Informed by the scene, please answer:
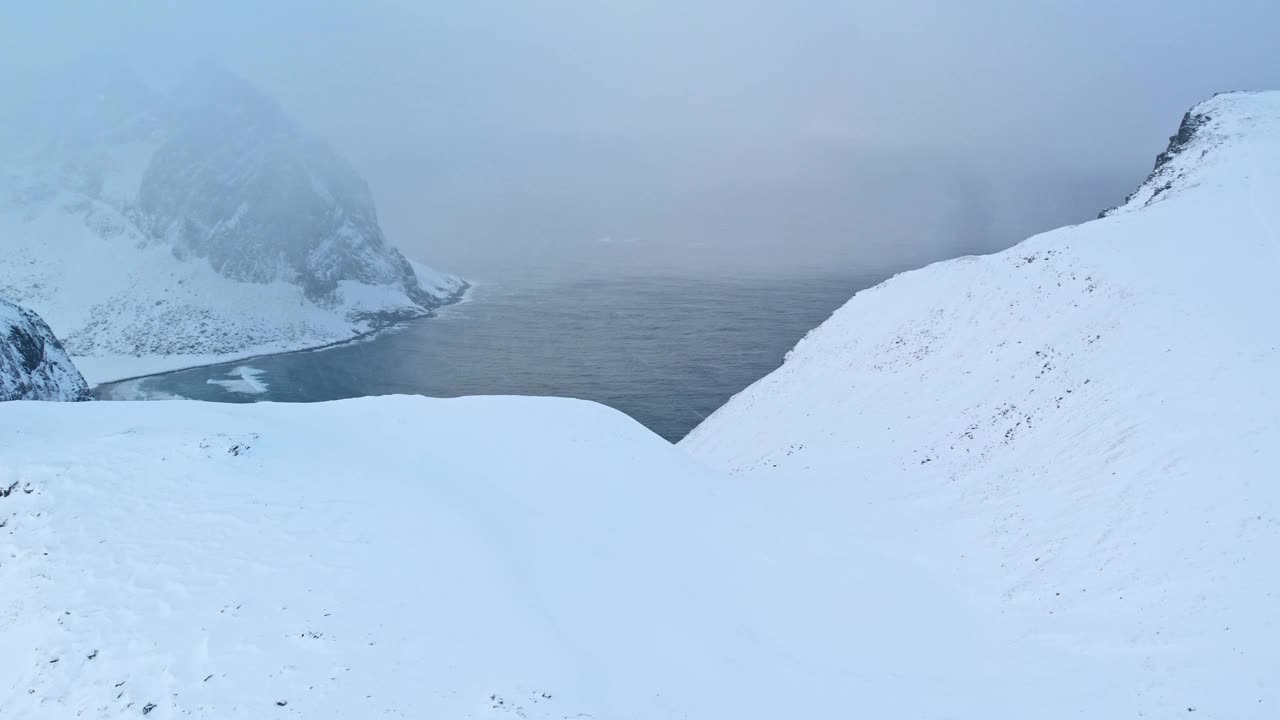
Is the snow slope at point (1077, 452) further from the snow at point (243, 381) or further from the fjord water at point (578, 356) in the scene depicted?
the snow at point (243, 381)

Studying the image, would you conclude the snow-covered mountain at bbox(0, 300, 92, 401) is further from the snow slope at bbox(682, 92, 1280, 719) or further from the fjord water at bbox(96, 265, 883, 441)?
the fjord water at bbox(96, 265, 883, 441)

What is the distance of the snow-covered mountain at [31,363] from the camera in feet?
109

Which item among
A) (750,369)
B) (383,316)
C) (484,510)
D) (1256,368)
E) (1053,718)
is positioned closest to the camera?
(1053,718)

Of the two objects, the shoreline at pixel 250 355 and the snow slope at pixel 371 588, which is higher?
the snow slope at pixel 371 588

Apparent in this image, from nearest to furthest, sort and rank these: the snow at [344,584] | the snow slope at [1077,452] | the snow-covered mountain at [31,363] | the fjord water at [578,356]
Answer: the snow at [344,584], the snow slope at [1077,452], the snow-covered mountain at [31,363], the fjord water at [578,356]

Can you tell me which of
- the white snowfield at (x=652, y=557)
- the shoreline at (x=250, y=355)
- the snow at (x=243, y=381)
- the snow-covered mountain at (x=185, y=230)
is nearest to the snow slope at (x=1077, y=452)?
the white snowfield at (x=652, y=557)

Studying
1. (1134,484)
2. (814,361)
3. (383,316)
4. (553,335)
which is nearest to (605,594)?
(1134,484)

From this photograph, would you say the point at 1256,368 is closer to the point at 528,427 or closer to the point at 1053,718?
the point at 1053,718

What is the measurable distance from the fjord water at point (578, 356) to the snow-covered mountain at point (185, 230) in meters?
14.1

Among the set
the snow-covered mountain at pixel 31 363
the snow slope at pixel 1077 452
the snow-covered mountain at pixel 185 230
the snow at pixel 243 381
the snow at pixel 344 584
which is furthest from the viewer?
the snow-covered mountain at pixel 185 230

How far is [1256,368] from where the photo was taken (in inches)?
848

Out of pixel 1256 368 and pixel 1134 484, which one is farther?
pixel 1256 368

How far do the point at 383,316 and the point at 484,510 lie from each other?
121102 millimetres

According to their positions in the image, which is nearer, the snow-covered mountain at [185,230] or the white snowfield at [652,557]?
the white snowfield at [652,557]
